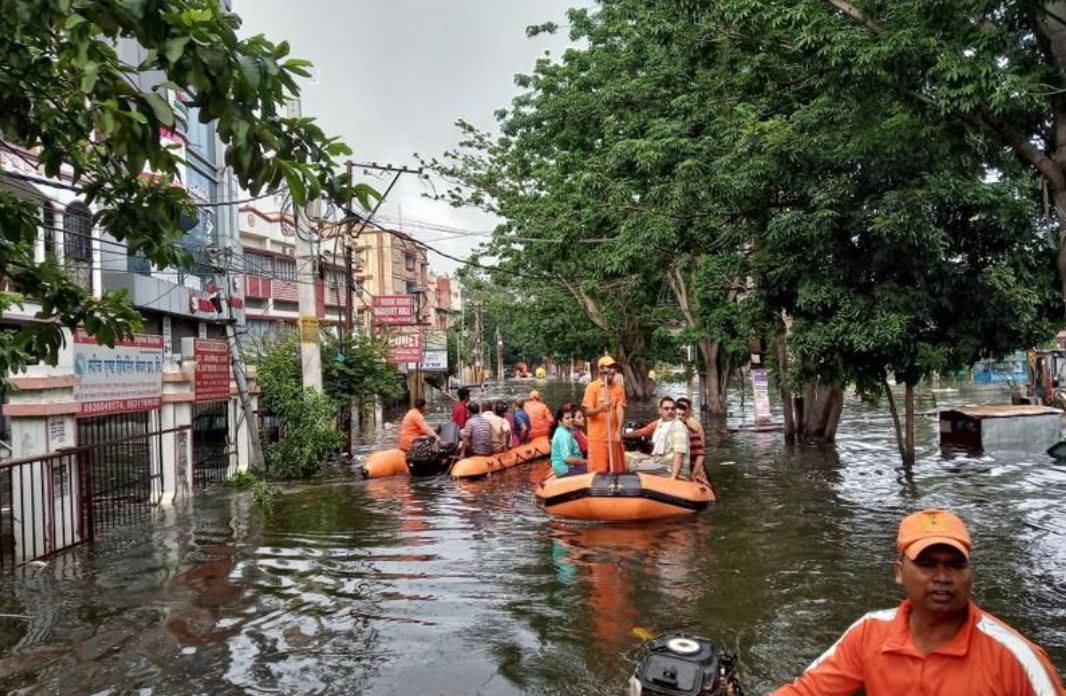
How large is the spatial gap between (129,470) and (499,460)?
21.8 ft

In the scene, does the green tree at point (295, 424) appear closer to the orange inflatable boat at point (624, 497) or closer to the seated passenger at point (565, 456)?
the seated passenger at point (565, 456)

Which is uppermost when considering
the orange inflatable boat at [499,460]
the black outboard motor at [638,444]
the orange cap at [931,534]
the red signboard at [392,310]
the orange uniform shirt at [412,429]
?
the red signboard at [392,310]

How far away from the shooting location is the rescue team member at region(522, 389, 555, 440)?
776 inches

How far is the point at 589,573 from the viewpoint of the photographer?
8.34m

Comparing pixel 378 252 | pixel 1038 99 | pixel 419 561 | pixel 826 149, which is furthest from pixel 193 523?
pixel 378 252

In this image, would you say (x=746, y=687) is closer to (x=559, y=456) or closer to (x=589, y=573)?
(x=589, y=573)

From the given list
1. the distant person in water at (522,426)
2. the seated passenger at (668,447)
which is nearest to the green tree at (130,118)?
the seated passenger at (668,447)

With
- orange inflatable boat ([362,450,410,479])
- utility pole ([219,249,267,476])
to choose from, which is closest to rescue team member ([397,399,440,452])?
orange inflatable boat ([362,450,410,479])

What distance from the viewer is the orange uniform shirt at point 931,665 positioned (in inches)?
100.0

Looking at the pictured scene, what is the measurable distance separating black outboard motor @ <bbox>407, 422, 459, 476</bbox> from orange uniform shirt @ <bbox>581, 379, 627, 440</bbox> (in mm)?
4599

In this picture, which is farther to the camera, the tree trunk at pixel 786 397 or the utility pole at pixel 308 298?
the tree trunk at pixel 786 397

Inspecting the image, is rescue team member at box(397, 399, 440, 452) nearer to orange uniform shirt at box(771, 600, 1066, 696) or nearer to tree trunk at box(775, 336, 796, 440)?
tree trunk at box(775, 336, 796, 440)

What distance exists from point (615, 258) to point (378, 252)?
4868 centimetres

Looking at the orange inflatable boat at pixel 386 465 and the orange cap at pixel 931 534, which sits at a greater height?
the orange cap at pixel 931 534
